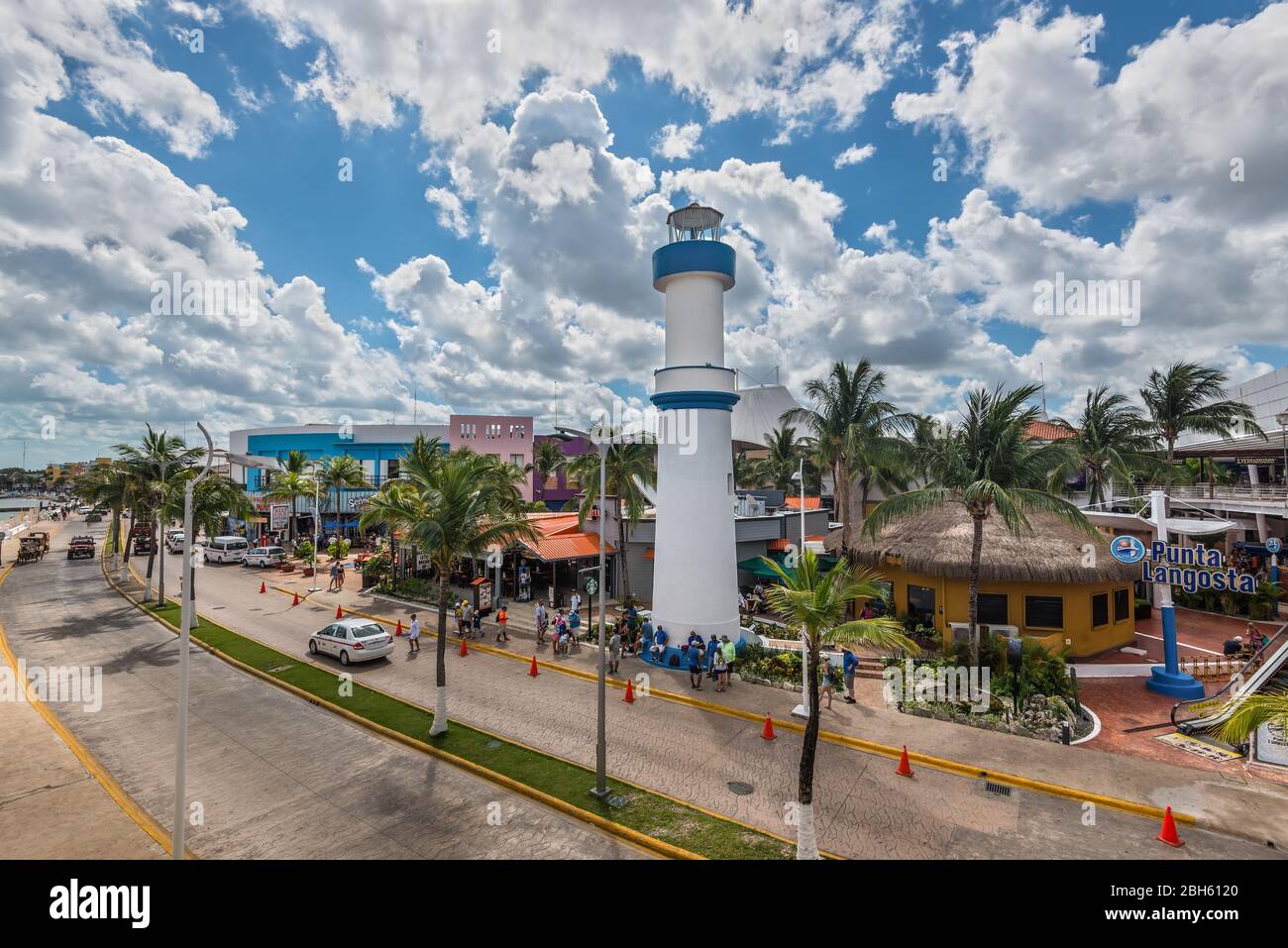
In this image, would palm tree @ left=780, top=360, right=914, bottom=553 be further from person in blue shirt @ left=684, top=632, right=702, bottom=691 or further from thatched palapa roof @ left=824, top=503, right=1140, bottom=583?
person in blue shirt @ left=684, top=632, right=702, bottom=691

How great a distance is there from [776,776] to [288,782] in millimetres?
10852

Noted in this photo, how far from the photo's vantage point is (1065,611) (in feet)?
76.5

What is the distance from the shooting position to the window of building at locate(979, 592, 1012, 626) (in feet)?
79.4

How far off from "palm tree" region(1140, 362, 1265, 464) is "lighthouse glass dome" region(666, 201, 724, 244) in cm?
2723

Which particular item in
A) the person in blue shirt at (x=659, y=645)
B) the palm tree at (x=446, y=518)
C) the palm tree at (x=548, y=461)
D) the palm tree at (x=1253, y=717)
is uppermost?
the palm tree at (x=548, y=461)

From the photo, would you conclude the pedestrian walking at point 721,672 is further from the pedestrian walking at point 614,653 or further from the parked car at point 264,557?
the parked car at point 264,557

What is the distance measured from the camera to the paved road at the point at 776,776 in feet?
36.5

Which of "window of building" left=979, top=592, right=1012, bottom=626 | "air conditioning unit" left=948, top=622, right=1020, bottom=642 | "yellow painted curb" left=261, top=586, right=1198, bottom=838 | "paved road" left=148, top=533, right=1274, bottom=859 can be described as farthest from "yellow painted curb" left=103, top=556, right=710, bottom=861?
"window of building" left=979, top=592, right=1012, bottom=626

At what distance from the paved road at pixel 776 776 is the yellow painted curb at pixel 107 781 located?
6.97 metres

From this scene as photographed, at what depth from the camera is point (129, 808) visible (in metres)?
12.4

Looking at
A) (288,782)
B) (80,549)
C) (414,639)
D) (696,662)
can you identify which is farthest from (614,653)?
(80,549)

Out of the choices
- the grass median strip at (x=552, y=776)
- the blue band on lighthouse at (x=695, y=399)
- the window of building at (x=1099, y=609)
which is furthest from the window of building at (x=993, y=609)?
the grass median strip at (x=552, y=776)
